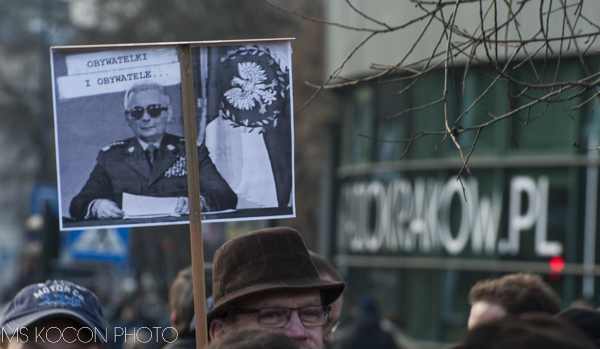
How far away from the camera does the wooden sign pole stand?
273 centimetres

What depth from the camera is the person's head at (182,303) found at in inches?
143

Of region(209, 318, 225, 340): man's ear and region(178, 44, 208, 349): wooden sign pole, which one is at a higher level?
region(178, 44, 208, 349): wooden sign pole

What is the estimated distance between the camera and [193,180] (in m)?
2.80

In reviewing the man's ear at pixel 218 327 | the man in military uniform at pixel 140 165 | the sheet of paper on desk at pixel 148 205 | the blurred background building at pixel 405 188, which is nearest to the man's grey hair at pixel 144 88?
the man in military uniform at pixel 140 165

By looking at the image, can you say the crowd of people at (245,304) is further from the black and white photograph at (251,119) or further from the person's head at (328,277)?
the person's head at (328,277)

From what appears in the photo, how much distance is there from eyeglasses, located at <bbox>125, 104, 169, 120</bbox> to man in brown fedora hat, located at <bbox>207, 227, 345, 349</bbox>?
0.56 m

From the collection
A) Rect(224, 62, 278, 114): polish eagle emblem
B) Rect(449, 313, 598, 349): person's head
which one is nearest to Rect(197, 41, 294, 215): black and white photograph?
Rect(224, 62, 278, 114): polish eagle emblem

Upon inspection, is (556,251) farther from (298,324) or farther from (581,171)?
(298,324)

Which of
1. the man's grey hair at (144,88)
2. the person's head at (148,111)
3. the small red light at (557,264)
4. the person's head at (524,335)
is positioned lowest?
the small red light at (557,264)

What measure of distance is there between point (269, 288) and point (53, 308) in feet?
2.53

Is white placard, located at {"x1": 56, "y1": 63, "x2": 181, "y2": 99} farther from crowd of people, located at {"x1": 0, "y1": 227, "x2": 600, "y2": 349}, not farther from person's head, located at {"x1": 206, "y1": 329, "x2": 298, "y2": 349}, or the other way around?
person's head, located at {"x1": 206, "y1": 329, "x2": 298, "y2": 349}

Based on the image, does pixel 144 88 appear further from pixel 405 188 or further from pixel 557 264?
pixel 405 188

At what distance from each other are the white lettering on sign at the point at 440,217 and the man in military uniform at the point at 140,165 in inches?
372

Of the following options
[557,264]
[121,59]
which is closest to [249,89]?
[121,59]
